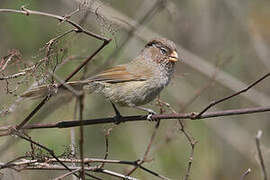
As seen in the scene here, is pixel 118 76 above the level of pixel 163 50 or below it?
below

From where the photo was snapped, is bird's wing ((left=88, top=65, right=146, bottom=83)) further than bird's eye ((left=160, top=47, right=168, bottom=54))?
No

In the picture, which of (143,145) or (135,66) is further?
(143,145)

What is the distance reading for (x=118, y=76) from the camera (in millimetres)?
4836

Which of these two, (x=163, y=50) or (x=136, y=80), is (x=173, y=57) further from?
(x=136, y=80)

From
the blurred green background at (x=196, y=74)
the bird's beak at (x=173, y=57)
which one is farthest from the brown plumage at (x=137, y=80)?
the blurred green background at (x=196, y=74)

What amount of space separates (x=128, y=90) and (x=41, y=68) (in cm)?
175

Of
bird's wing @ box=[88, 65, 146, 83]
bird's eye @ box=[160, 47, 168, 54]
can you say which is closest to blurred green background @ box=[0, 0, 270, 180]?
bird's eye @ box=[160, 47, 168, 54]

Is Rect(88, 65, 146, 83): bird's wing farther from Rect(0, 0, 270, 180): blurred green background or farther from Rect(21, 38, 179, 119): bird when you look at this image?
Rect(0, 0, 270, 180): blurred green background

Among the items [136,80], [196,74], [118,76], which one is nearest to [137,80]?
[136,80]

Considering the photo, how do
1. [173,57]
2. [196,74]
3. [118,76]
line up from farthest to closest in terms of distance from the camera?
1. [196,74]
2. [173,57]
3. [118,76]

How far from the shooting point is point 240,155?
278 inches

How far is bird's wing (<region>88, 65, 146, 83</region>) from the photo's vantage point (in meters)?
4.73

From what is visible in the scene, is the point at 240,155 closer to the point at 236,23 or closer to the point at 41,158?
the point at 236,23

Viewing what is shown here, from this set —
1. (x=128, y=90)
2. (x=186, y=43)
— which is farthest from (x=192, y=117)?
(x=186, y=43)
